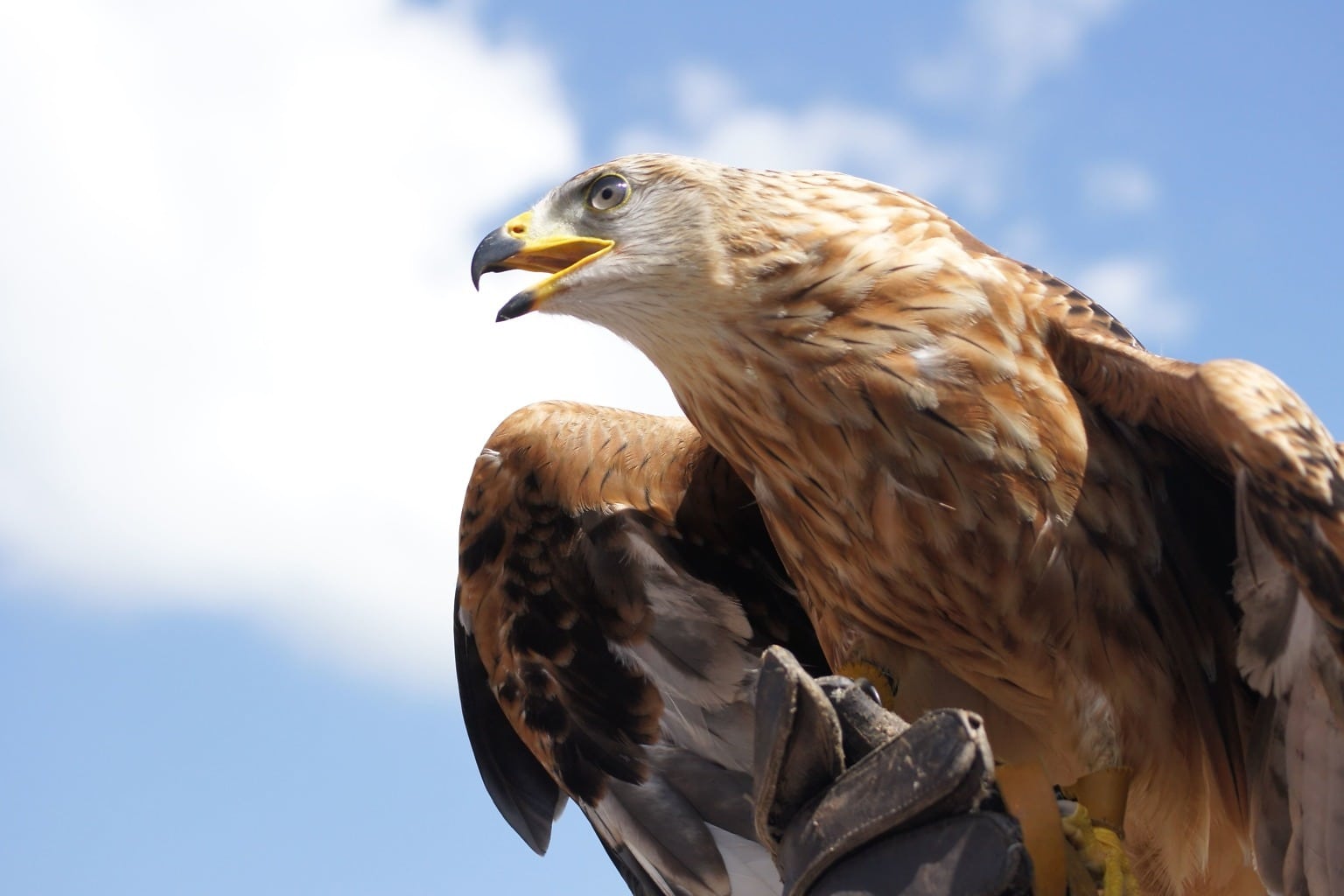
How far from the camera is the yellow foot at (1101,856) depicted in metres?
3.38

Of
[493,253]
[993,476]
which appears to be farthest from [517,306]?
[993,476]

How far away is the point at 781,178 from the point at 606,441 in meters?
1.32

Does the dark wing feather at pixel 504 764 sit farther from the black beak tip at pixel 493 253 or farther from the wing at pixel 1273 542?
the wing at pixel 1273 542

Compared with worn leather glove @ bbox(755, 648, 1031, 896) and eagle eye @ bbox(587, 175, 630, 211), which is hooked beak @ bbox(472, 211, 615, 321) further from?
worn leather glove @ bbox(755, 648, 1031, 896)

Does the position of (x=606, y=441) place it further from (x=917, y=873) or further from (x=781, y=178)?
(x=917, y=873)

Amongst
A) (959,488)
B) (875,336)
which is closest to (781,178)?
(875,336)

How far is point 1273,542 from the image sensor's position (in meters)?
3.06

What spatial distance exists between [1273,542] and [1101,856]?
931 millimetres

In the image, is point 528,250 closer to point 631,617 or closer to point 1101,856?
point 631,617

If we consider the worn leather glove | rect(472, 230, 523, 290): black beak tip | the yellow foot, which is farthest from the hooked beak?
the yellow foot

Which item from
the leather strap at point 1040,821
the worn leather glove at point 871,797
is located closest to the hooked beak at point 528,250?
the worn leather glove at point 871,797

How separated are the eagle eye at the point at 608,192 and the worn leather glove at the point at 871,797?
155cm

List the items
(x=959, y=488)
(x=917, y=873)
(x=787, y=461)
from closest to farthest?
1. (x=917, y=873)
2. (x=959, y=488)
3. (x=787, y=461)

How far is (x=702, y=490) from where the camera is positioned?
468 centimetres
